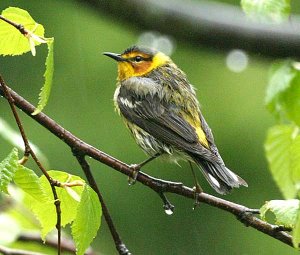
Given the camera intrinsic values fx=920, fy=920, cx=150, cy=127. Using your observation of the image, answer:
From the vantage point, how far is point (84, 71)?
36.8 feet

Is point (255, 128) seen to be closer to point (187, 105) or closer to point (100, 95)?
point (100, 95)

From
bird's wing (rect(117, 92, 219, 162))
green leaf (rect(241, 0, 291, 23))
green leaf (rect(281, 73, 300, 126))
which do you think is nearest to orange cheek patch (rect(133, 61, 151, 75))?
bird's wing (rect(117, 92, 219, 162))

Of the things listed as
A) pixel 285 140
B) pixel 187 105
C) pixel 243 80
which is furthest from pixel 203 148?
pixel 243 80

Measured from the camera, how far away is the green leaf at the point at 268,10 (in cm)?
229

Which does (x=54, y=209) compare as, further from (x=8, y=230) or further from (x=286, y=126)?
(x=8, y=230)

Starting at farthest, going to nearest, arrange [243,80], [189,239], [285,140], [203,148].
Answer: [189,239] → [243,80] → [203,148] → [285,140]

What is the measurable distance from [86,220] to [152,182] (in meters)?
0.66

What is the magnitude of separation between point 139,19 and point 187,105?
474 mm

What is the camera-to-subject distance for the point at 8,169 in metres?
2.21

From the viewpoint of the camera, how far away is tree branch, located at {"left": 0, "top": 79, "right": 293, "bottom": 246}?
2.75m

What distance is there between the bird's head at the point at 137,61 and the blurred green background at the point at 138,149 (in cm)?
485

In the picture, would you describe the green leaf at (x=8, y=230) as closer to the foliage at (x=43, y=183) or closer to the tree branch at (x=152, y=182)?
the tree branch at (x=152, y=182)

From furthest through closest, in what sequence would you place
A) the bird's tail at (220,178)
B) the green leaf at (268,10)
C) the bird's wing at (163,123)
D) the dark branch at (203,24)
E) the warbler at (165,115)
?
the bird's wing at (163,123), the warbler at (165,115), the dark branch at (203,24), the bird's tail at (220,178), the green leaf at (268,10)

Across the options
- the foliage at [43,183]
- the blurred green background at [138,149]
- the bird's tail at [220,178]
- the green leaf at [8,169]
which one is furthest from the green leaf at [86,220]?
the blurred green background at [138,149]
